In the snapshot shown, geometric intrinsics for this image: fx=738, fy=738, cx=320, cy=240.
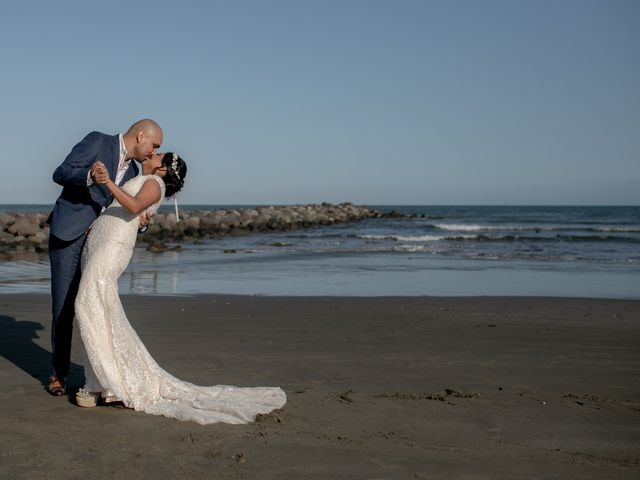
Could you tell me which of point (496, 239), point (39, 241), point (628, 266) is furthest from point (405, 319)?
point (496, 239)

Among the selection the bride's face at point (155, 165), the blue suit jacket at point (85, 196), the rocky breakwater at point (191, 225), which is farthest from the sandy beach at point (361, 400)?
the rocky breakwater at point (191, 225)

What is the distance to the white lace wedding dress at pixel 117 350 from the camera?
4.47 m

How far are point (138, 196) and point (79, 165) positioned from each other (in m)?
0.42

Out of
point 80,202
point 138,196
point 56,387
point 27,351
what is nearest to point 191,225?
point 27,351

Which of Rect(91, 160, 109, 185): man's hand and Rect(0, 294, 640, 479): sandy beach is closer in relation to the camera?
Rect(0, 294, 640, 479): sandy beach

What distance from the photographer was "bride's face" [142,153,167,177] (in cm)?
474

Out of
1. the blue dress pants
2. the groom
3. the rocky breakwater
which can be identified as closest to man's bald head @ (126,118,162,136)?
the groom

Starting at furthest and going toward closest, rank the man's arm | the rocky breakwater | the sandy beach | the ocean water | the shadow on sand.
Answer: the rocky breakwater, the ocean water, the shadow on sand, the man's arm, the sandy beach

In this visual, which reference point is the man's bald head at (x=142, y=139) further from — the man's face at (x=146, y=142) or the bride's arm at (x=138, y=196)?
the bride's arm at (x=138, y=196)

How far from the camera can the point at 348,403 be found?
186 inches

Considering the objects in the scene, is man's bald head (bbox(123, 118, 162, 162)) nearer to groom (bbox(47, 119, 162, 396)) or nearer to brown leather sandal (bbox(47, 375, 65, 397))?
groom (bbox(47, 119, 162, 396))

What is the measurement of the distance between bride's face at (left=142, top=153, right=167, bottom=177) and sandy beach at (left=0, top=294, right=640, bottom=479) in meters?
1.50

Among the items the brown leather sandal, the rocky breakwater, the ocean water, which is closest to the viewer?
the brown leather sandal

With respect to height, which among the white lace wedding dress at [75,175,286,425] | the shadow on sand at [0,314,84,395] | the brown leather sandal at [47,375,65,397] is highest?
the white lace wedding dress at [75,175,286,425]
